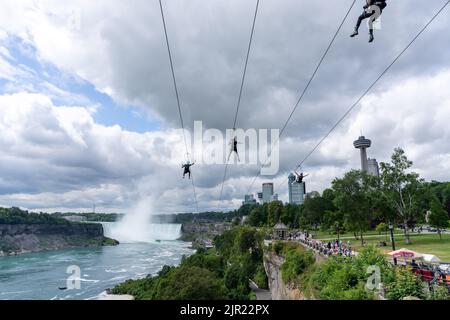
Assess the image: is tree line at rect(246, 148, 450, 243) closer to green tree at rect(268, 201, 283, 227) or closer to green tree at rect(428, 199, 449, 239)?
green tree at rect(428, 199, 449, 239)

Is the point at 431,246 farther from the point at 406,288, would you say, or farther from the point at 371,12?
the point at 371,12

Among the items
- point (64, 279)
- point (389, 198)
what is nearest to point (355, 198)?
point (389, 198)

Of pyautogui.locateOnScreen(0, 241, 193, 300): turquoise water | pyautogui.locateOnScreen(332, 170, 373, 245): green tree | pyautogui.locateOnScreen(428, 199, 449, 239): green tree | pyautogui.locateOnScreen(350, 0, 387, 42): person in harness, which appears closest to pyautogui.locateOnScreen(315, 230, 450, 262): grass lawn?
pyautogui.locateOnScreen(428, 199, 449, 239): green tree

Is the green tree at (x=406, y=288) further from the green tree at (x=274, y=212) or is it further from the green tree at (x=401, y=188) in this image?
the green tree at (x=274, y=212)

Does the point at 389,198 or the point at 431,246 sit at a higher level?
the point at 389,198

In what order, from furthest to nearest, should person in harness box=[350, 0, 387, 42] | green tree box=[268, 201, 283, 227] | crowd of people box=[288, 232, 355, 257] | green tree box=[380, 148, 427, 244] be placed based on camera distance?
green tree box=[268, 201, 283, 227]
green tree box=[380, 148, 427, 244]
crowd of people box=[288, 232, 355, 257]
person in harness box=[350, 0, 387, 42]
